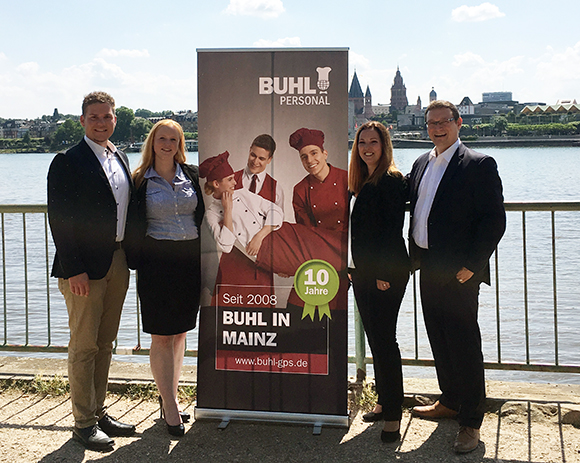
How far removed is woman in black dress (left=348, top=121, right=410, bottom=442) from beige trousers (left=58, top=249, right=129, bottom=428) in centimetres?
141

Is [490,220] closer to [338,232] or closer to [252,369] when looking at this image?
[338,232]

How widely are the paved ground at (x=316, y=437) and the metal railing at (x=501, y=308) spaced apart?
368 millimetres

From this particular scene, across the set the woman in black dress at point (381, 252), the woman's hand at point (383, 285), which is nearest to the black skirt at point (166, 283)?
the woman in black dress at point (381, 252)

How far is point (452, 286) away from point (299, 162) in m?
1.14

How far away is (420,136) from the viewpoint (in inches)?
3322

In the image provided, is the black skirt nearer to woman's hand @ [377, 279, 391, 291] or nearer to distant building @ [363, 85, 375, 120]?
woman's hand @ [377, 279, 391, 291]

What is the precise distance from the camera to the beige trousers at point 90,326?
3691 mm

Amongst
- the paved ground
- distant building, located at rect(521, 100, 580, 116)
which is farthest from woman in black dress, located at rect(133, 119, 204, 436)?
distant building, located at rect(521, 100, 580, 116)

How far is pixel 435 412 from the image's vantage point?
13.1 feet

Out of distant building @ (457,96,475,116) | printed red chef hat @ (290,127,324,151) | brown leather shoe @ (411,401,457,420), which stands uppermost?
distant building @ (457,96,475,116)

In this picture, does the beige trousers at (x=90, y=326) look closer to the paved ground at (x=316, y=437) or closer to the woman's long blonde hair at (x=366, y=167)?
the paved ground at (x=316, y=437)

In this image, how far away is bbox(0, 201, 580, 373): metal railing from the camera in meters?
4.43

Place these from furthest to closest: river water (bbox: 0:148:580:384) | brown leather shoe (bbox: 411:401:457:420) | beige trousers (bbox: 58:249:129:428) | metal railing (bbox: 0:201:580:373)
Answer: river water (bbox: 0:148:580:384), metal railing (bbox: 0:201:580:373), brown leather shoe (bbox: 411:401:457:420), beige trousers (bbox: 58:249:129:428)

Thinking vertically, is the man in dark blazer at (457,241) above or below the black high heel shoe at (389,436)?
above
